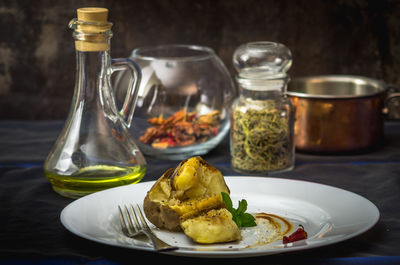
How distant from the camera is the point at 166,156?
4.05 ft

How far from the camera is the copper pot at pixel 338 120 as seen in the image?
1.21 m

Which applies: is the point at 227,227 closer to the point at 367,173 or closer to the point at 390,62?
the point at 367,173

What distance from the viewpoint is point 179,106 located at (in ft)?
3.91

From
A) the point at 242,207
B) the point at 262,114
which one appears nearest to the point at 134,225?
the point at 242,207

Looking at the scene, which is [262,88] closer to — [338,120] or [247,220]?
[338,120]

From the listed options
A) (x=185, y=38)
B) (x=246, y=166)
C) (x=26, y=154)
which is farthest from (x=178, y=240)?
(x=185, y=38)

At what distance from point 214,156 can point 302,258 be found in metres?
0.54

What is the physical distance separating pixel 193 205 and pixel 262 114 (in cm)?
35

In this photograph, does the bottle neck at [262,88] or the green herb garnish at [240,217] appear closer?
the green herb garnish at [240,217]

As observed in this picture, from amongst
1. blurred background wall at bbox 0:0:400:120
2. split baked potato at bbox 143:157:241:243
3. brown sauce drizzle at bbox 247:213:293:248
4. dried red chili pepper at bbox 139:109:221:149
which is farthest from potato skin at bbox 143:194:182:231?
blurred background wall at bbox 0:0:400:120

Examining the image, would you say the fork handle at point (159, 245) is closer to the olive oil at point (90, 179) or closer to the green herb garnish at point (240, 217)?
the green herb garnish at point (240, 217)

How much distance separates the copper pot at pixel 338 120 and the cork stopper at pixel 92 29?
41 cm

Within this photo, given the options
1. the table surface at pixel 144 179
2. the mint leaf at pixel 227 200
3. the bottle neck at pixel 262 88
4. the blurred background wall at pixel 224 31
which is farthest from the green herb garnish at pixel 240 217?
the blurred background wall at pixel 224 31

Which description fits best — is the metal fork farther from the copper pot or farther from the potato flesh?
the copper pot
